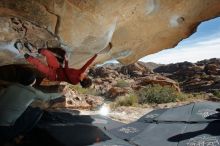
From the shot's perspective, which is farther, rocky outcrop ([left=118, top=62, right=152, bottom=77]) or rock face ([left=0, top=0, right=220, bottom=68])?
rocky outcrop ([left=118, top=62, right=152, bottom=77])

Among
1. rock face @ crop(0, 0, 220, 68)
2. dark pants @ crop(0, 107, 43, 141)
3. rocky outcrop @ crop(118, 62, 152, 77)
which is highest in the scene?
rocky outcrop @ crop(118, 62, 152, 77)

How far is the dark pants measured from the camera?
554cm

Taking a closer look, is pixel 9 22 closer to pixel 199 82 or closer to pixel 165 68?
pixel 199 82

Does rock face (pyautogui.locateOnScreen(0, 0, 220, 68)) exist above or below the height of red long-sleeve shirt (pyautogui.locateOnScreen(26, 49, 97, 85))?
above

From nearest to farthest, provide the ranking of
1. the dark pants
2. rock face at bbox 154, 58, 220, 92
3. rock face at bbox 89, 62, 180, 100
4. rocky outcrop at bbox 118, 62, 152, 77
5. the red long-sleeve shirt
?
the red long-sleeve shirt → the dark pants → rock face at bbox 89, 62, 180, 100 → rock face at bbox 154, 58, 220, 92 → rocky outcrop at bbox 118, 62, 152, 77

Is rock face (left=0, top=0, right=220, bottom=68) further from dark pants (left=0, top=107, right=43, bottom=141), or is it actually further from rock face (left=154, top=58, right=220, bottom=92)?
rock face (left=154, top=58, right=220, bottom=92)

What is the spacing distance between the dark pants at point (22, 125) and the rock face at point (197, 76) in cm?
3018

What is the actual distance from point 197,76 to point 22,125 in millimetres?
40354

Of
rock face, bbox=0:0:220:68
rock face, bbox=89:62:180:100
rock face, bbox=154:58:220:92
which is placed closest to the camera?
rock face, bbox=0:0:220:68

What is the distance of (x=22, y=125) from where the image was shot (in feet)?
19.0

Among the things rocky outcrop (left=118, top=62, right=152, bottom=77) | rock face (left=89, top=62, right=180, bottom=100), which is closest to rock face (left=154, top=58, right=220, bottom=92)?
rock face (left=89, top=62, right=180, bottom=100)

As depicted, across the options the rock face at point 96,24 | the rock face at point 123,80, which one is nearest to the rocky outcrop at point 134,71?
the rock face at point 123,80

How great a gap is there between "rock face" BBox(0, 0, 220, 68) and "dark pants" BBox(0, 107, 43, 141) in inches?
38.9

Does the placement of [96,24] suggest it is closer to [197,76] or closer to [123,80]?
[123,80]
